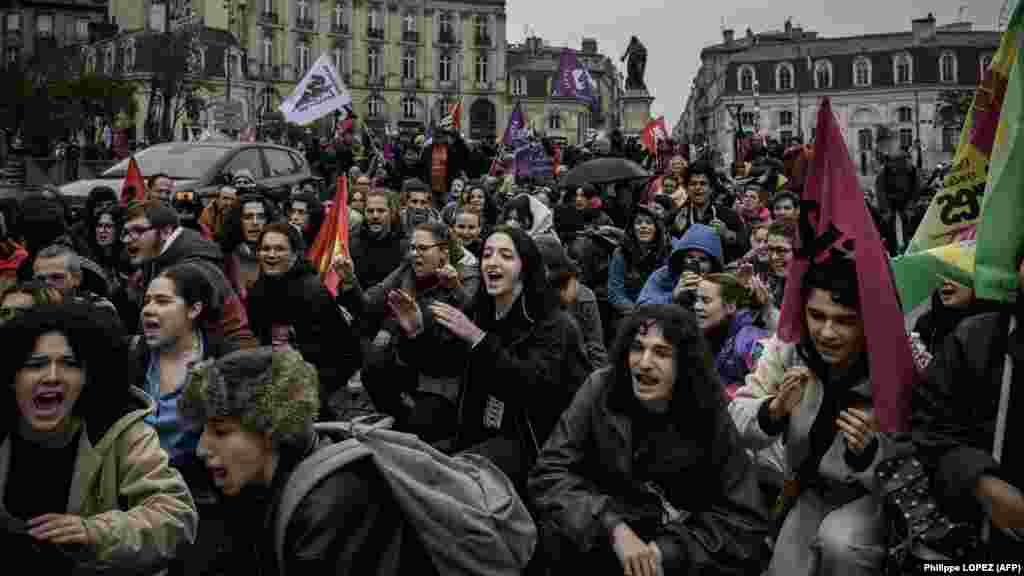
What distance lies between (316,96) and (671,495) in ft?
45.2

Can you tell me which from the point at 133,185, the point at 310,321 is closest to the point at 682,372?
the point at 310,321

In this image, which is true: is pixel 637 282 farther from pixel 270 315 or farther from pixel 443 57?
pixel 443 57

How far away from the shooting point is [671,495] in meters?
3.78

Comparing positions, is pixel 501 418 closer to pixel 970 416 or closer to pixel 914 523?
pixel 914 523

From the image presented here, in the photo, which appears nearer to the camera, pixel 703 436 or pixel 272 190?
pixel 703 436

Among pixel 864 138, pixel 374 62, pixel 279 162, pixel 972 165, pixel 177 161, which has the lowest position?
pixel 972 165

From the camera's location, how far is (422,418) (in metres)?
4.98

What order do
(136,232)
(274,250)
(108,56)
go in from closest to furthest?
1. (274,250)
2. (136,232)
3. (108,56)

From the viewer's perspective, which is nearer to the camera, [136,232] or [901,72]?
[136,232]

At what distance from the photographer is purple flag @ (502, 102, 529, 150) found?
15400 mm

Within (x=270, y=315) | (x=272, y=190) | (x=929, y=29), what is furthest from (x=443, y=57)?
(x=270, y=315)

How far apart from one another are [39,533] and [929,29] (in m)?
88.9

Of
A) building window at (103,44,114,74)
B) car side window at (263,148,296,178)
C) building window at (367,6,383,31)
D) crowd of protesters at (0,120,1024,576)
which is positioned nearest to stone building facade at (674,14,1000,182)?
building window at (367,6,383,31)

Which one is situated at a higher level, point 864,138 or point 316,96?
point 864,138
